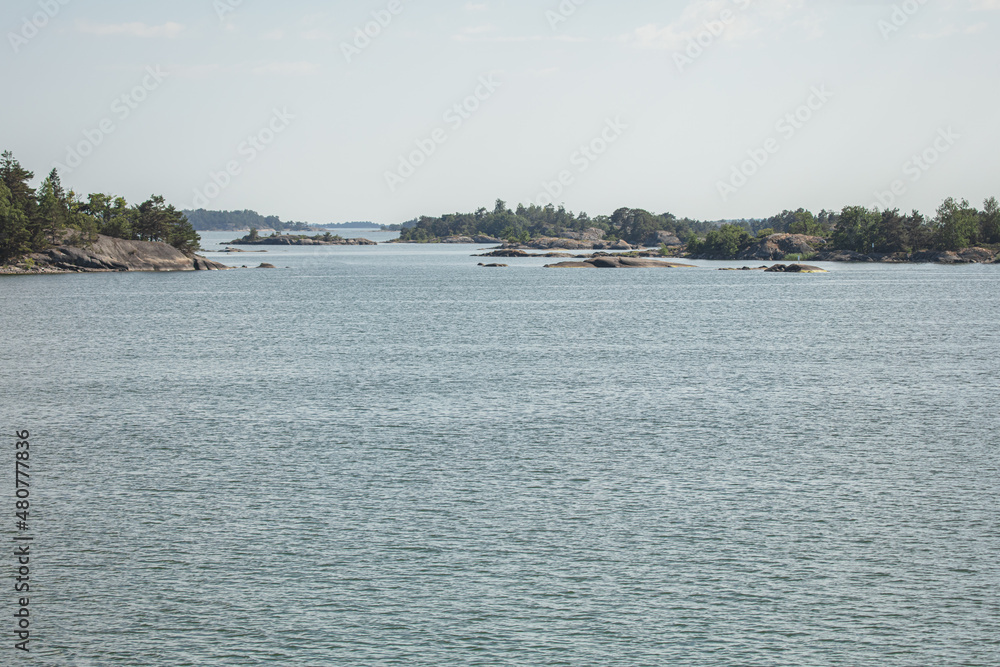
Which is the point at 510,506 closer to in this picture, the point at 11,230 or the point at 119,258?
the point at 11,230

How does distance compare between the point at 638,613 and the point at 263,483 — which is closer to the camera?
the point at 638,613

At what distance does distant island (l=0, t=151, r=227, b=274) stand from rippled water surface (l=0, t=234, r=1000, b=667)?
10006cm

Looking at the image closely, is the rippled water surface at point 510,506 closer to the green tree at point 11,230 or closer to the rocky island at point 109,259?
the green tree at point 11,230

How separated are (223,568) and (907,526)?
1551 centimetres

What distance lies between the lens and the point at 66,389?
4125cm

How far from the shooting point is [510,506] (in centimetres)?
2325

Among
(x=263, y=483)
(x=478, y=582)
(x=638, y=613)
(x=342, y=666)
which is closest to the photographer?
(x=342, y=666)

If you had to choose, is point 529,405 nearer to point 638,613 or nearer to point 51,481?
point 51,481

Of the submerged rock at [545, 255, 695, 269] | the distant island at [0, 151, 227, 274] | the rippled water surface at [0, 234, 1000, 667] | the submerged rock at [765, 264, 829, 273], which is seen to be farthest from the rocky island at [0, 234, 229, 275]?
the submerged rock at [765, 264, 829, 273]

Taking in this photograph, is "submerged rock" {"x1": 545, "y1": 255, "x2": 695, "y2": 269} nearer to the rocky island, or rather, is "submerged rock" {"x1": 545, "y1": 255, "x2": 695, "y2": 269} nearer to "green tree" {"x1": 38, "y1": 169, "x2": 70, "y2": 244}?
the rocky island

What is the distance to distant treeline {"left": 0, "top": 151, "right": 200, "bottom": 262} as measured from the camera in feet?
461

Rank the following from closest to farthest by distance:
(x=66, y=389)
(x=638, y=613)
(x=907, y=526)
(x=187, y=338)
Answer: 1. (x=638, y=613)
2. (x=907, y=526)
3. (x=66, y=389)
4. (x=187, y=338)

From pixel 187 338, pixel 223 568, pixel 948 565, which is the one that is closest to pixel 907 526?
pixel 948 565

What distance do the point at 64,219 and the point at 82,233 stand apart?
11.9 ft
